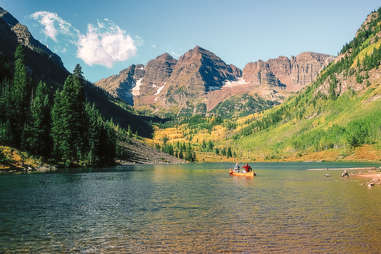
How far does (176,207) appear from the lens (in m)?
44.3

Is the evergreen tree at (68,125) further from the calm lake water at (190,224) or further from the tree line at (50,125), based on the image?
the calm lake water at (190,224)

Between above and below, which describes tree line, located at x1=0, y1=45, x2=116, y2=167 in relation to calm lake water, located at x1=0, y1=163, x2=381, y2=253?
above

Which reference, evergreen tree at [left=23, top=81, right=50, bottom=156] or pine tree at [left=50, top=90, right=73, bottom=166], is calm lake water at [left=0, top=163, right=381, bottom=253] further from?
A: pine tree at [left=50, top=90, right=73, bottom=166]

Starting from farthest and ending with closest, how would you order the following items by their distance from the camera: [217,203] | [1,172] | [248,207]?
[1,172], [217,203], [248,207]

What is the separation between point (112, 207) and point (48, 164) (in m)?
90.9

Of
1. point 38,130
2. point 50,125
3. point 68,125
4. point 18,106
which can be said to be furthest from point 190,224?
point 50,125

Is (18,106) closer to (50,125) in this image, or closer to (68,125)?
(50,125)

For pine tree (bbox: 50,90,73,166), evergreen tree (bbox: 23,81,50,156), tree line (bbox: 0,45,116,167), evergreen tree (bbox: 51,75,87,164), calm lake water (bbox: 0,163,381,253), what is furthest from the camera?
evergreen tree (bbox: 51,75,87,164)

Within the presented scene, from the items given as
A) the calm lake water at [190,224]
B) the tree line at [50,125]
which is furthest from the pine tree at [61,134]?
the calm lake water at [190,224]

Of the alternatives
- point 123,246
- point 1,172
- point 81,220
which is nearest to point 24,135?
point 1,172

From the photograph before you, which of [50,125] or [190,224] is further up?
[50,125]

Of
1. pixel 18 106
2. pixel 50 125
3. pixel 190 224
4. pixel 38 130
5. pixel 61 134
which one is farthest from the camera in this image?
pixel 50 125

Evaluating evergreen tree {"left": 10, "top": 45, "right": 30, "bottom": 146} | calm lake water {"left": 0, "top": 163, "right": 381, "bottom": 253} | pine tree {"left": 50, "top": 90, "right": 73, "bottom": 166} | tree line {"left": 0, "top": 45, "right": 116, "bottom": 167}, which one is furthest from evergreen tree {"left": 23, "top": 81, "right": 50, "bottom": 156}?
calm lake water {"left": 0, "top": 163, "right": 381, "bottom": 253}

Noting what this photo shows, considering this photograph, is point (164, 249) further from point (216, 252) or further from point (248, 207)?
point (248, 207)
